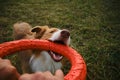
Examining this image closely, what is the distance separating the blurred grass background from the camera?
436 cm

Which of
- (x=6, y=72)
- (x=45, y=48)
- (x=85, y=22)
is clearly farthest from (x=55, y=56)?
(x=85, y=22)

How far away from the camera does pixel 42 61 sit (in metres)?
3.64

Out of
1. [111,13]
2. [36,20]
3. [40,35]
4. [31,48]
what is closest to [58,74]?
[31,48]

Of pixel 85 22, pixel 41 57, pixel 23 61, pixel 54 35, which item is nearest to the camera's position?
pixel 54 35

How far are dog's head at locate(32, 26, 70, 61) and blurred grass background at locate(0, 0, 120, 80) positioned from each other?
85cm

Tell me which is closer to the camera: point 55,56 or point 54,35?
point 54,35

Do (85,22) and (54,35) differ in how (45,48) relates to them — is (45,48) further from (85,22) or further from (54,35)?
(85,22)

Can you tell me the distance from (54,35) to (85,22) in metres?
2.85

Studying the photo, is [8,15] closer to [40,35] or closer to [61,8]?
[61,8]

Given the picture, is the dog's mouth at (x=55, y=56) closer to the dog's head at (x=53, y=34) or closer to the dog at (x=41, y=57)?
the dog at (x=41, y=57)

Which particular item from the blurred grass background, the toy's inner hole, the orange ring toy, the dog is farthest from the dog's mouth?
the blurred grass background

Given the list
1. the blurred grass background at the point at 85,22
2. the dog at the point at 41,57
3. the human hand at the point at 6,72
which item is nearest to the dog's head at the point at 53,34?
the dog at the point at 41,57

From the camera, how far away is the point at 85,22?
6086 millimetres

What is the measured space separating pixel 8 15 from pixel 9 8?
538 mm
